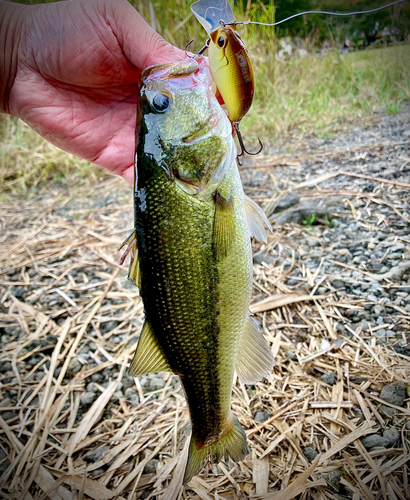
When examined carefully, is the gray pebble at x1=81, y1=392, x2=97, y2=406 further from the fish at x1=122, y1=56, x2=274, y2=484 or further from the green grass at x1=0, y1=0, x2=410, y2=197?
the green grass at x1=0, y1=0, x2=410, y2=197

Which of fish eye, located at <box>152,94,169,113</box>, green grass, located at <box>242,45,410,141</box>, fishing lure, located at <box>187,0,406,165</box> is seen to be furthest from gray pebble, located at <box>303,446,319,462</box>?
green grass, located at <box>242,45,410,141</box>

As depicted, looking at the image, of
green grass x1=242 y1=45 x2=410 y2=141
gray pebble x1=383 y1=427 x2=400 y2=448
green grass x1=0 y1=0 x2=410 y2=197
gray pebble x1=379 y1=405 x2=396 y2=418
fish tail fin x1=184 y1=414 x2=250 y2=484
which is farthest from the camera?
green grass x1=0 y1=0 x2=410 y2=197

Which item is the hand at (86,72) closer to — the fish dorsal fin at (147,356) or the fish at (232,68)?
the fish at (232,68)

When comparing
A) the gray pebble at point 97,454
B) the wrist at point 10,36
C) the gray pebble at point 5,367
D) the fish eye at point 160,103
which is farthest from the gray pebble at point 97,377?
the wrist at point 10,36

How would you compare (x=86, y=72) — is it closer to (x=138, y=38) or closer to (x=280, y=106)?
(x=138, y=38)

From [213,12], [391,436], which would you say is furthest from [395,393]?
[213,12]

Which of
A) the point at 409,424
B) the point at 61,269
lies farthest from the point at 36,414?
the point at 409,424

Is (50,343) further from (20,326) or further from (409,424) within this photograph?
(409,424)
